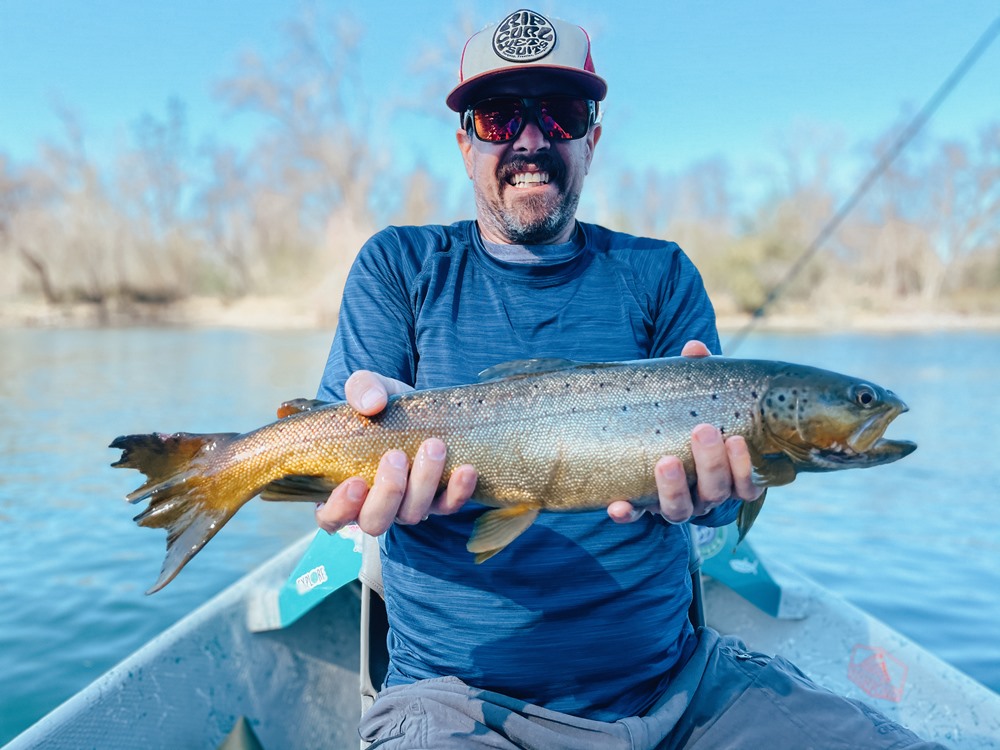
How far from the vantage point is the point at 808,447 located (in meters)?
2.41

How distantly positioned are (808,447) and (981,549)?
7435mm

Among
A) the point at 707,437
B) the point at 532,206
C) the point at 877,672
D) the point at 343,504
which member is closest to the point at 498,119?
the point at 532,206

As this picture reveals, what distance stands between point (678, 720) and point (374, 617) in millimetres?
1305

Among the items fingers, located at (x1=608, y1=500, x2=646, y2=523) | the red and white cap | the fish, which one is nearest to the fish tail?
the fish

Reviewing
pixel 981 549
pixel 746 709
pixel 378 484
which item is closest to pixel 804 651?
pixel 746 709

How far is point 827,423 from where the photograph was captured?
2414 mm

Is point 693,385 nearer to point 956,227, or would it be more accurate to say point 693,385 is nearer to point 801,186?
point 801,186

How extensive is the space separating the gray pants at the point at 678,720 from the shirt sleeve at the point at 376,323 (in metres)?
1.03

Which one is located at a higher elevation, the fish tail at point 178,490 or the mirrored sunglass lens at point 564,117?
the mirrored sunglass lens at point 564,117

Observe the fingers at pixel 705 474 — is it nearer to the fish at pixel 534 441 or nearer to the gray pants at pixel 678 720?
the fish at pixel 534 441

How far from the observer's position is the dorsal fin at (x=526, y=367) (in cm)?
249

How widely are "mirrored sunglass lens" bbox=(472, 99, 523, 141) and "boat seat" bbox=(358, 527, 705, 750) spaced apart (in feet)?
5.49

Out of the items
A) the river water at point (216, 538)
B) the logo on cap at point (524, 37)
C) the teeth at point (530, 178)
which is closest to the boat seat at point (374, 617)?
the teeth at point (530, 178)

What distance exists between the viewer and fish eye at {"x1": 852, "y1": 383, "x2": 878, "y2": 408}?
243 cm
